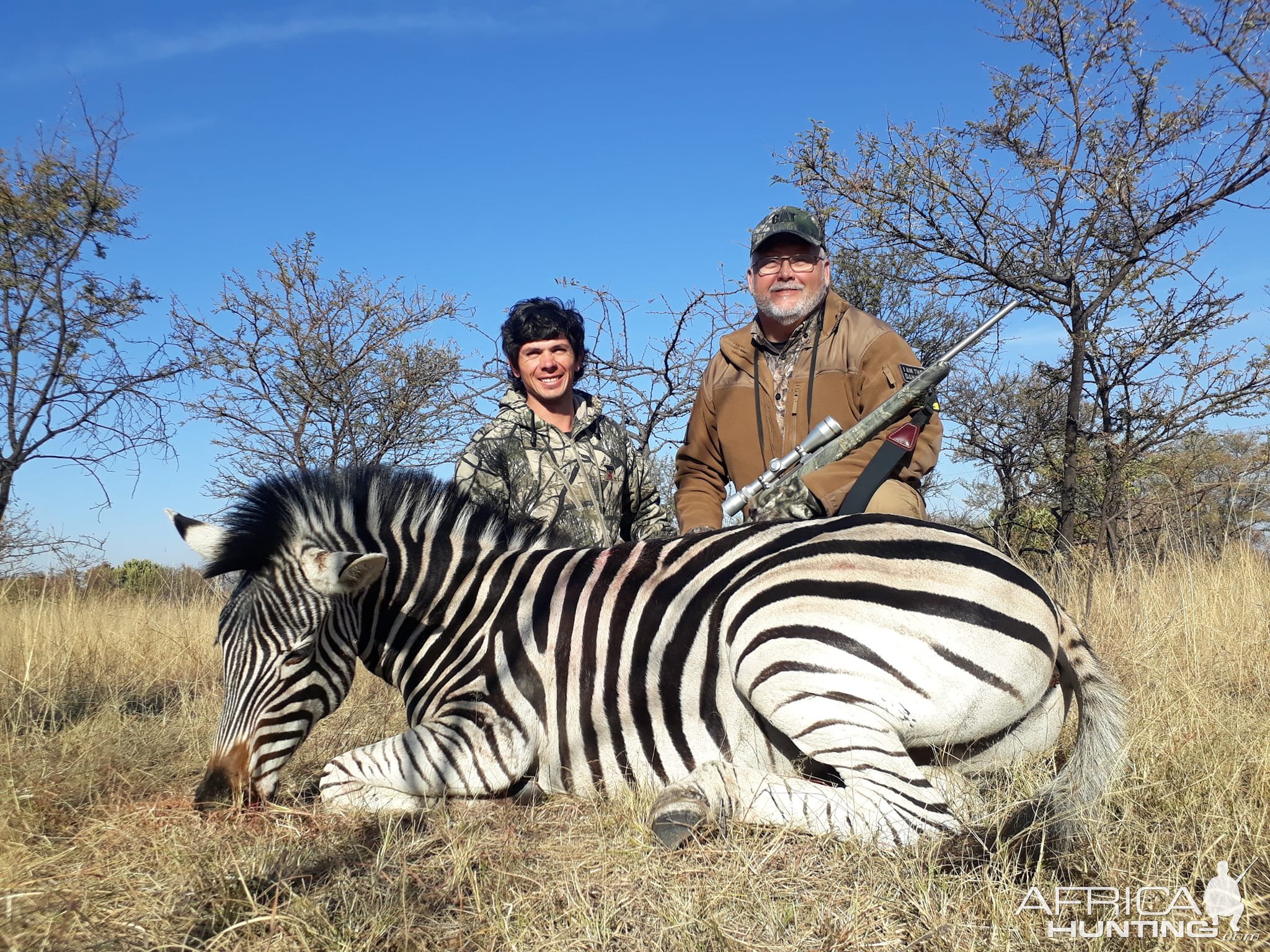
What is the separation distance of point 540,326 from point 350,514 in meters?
1.88

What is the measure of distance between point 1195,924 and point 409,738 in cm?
A: 237

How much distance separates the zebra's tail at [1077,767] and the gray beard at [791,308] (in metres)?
2.39

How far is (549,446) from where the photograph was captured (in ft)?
16.6

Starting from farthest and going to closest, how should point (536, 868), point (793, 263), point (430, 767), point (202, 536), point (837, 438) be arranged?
point (793, 263) < point (837, 438) < point (202, 536) < point (430, 767) < point (536, 868)

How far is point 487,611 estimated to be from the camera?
11.2 ft

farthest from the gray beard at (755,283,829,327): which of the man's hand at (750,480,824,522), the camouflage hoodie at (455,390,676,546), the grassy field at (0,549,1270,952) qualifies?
the grassy field at (0,549,1270,952)

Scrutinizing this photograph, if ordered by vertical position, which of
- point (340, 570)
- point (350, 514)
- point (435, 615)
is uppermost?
point (350, 514)

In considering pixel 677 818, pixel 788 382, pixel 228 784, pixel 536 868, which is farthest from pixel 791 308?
pixel 228 784

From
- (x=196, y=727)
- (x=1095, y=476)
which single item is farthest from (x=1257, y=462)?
(x=196, y=727)

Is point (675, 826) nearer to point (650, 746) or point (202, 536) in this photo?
point (650, 746)

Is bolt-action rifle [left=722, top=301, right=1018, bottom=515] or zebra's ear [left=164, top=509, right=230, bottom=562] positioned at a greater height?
bolt-action rifle [left=722, top=301, right=1018, bottom=515]

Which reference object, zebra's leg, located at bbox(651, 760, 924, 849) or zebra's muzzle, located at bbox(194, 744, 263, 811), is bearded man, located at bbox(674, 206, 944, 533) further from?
zebra's muzzle, located at bbox(194, 744, 263, 811)

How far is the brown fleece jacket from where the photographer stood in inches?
171

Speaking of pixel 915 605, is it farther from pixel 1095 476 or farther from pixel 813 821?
pixel 1095 476
